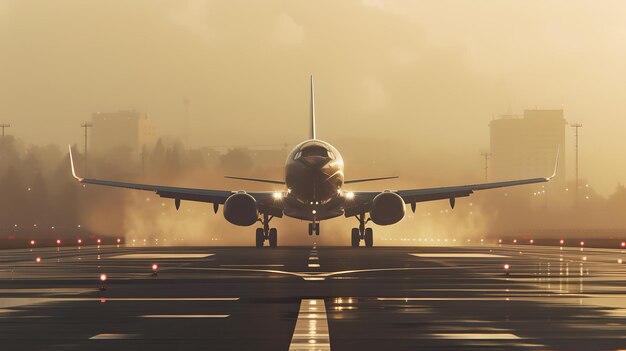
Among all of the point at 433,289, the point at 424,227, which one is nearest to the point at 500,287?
the point at 433,289

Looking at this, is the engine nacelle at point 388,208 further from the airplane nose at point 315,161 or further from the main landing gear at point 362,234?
the main landing gear at point 362,234

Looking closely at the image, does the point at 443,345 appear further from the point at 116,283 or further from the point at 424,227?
the point at 424,227

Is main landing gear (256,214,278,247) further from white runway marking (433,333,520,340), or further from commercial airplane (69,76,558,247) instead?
white runway marking (433,333,520,340)

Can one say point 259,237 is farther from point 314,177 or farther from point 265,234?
point 314,177

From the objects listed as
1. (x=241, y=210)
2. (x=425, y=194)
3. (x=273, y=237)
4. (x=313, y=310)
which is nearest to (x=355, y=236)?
(x=425, y=194)

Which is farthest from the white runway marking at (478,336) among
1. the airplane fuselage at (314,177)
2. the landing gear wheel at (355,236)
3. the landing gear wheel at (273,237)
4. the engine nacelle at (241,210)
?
the landing gear wheel at (355,236)

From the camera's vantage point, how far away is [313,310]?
20.5 m

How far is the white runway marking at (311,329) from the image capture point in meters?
14.6

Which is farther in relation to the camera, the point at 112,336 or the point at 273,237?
the point at 273,237

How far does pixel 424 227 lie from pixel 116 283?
16958 centimetres

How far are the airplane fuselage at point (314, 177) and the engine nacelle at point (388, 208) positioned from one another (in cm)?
220

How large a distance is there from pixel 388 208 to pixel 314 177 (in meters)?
5.27

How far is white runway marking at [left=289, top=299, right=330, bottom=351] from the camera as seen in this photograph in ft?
48.1

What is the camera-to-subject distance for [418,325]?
17453mm
